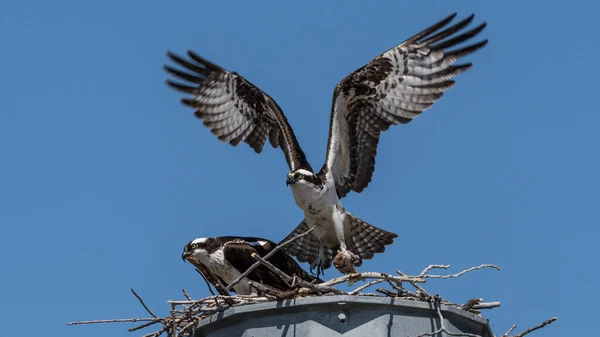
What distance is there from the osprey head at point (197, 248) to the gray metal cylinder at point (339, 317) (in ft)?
10.3

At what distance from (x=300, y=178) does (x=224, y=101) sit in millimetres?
1593

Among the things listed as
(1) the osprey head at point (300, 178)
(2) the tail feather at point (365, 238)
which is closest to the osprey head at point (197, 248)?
(1) the osprey head at point (300, 178)

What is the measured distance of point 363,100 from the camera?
9.42 m

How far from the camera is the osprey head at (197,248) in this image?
9055 mm

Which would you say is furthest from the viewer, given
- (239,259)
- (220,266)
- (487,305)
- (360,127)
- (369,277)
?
(360,127)

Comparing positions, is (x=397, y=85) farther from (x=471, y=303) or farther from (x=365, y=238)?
(x=471, y=303)

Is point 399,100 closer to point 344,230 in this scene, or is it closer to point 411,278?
point 344,230

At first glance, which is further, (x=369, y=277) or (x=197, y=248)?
(x=197, y=248)

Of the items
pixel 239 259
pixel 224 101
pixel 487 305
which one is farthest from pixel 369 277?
pixel 224 101

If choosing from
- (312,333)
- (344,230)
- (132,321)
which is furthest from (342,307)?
(344,230)

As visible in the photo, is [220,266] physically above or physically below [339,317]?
above

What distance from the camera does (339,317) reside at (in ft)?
18.8

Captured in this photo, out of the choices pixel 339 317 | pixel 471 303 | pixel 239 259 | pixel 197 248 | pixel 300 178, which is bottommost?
pixel 339 317

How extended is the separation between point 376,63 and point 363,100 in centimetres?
37
